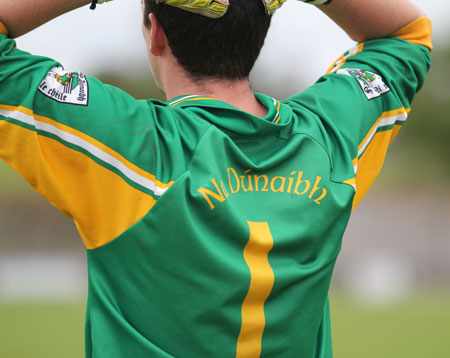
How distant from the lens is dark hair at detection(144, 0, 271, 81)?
1.54m

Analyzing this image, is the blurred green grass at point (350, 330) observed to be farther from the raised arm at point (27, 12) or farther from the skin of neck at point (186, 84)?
the raised arm at point (27, 12)

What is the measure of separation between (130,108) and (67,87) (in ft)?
0.47

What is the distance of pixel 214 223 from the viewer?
4.82 feet

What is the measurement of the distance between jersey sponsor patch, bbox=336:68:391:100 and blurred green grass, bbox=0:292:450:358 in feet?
26.7

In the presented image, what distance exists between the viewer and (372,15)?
192 cm

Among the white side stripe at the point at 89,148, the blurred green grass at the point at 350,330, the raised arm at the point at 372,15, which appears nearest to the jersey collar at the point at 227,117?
the white side stripe at the point at 89,148

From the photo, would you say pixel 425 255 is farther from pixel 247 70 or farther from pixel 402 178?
pixel 247 70

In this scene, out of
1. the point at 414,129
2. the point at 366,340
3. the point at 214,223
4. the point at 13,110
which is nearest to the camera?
the point at 13,110

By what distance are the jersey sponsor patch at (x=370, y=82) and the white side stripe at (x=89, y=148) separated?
705 millimetres

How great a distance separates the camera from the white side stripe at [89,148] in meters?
1.35

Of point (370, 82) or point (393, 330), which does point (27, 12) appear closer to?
point (370, 82)

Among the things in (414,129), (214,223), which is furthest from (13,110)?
(414,129)

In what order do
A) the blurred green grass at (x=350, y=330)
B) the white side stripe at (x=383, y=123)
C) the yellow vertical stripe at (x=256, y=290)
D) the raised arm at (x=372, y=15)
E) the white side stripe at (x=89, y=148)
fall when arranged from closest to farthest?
the white side stripe at (x=89, y=148) < the yellow vertical stripe at (x=256, y=290) < the white side stripe at (x=383, y=123) < the raised arm at (x=372, y=15) < the blurred green grass at (x=350, y=330)

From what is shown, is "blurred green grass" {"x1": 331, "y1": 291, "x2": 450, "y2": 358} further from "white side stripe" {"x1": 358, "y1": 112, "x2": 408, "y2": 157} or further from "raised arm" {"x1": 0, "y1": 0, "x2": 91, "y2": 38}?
"raised arm" {"x1": 0, "y1": 0, "x2": 91, "y2": 38}
